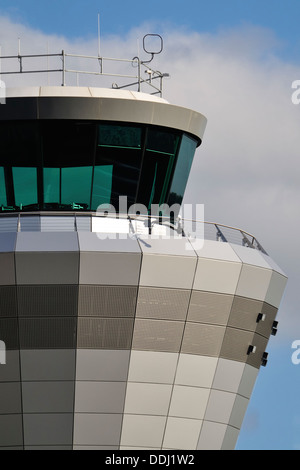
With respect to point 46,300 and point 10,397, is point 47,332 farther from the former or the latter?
point 10,397

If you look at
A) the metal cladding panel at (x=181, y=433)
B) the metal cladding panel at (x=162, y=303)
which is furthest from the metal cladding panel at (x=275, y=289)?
the metal cladding panel at (x=181, y=433)

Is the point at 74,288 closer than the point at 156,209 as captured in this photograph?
Yes

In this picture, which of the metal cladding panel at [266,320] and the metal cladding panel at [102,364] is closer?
the metal cladding panel at [102,364]

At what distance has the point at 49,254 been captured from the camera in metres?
34.4

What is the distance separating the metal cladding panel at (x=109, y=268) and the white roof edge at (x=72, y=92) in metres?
5.65

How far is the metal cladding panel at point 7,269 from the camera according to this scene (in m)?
34.2

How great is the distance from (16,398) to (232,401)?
645cm

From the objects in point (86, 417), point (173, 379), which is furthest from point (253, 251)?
point (86, 417)

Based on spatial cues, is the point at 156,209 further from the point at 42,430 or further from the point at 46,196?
the point at 42,430

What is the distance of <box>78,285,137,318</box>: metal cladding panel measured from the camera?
34.9 metres

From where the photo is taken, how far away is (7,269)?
3434cm

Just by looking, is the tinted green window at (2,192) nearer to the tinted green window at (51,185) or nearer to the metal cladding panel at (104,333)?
the tinted green window at (51,185)

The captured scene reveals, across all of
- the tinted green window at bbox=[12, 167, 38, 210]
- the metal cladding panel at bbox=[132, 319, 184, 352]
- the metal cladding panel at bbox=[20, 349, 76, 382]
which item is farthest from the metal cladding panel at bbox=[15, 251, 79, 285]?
the tinted green window at bbox=[12, 167, 38, 210]

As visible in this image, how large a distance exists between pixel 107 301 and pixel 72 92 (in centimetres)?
692
